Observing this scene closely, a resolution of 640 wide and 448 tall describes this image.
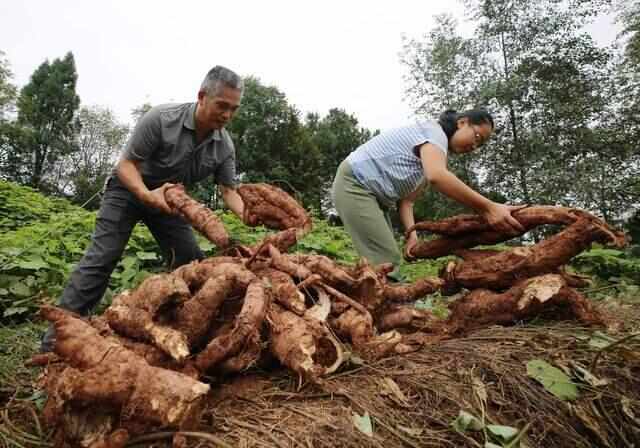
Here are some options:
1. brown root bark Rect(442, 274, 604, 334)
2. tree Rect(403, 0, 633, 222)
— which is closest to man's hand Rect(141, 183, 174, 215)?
brown root bark Rect(442, 274, 604, 334)

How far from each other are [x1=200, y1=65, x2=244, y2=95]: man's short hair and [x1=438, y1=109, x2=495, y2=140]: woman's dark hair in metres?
1.37

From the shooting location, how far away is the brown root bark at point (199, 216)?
1952 millimetres

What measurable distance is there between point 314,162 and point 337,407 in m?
20.8

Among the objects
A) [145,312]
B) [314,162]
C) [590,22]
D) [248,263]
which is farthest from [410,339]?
[314,162]

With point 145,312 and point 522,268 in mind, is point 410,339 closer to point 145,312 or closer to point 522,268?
point 522,268

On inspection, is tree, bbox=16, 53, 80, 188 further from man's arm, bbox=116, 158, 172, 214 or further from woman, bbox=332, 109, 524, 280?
woman, bbox=332, 109, 524, 280

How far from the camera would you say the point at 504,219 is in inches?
91.7

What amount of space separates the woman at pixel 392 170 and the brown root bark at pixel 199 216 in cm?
127

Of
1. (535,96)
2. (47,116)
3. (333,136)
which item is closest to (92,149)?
(47,116)

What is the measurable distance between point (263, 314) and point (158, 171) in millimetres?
1597

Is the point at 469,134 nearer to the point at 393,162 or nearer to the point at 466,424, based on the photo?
the point at 393,162

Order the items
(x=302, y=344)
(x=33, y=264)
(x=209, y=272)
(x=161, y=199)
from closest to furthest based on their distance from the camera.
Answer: (x=302, y=344)
(x=209, y=272)
(x=161, y=199)
(x=33, y=264)

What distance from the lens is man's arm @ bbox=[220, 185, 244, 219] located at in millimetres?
2857

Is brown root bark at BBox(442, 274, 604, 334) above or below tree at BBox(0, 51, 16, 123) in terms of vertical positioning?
below
